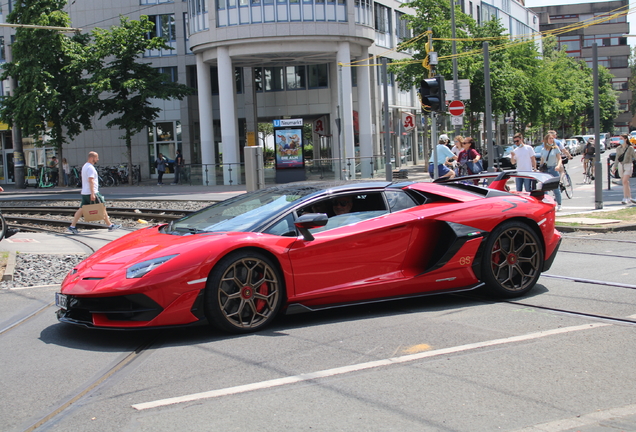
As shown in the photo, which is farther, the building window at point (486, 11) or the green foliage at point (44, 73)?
the building window at point (486, 11)

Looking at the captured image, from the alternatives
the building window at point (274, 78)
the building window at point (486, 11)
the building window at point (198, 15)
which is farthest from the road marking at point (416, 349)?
the building window at point (486, 11)

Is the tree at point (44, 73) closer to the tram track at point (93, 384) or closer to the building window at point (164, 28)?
the building window at point (164, 28)

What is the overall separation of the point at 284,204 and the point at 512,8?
7725cm

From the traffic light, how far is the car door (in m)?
8.38

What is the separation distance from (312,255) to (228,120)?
3243 centimetres

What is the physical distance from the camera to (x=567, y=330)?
558cm

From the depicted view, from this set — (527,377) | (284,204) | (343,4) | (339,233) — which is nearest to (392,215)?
(339,233)

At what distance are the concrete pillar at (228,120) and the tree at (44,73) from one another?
269 inches

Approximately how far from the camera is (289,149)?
113ft

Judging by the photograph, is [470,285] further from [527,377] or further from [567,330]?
[527,377]

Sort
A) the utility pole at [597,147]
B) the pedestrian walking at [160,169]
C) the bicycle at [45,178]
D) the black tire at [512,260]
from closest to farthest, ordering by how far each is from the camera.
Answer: the black tire at [512,260]
the utility pole at [597,147]
the pedestrian walking at [160,169]
the bicycle at [45,178]

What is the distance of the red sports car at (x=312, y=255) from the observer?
17.7 ft

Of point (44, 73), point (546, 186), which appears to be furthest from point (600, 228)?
point (44, 73)

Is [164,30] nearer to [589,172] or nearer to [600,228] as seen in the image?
[589,172]
